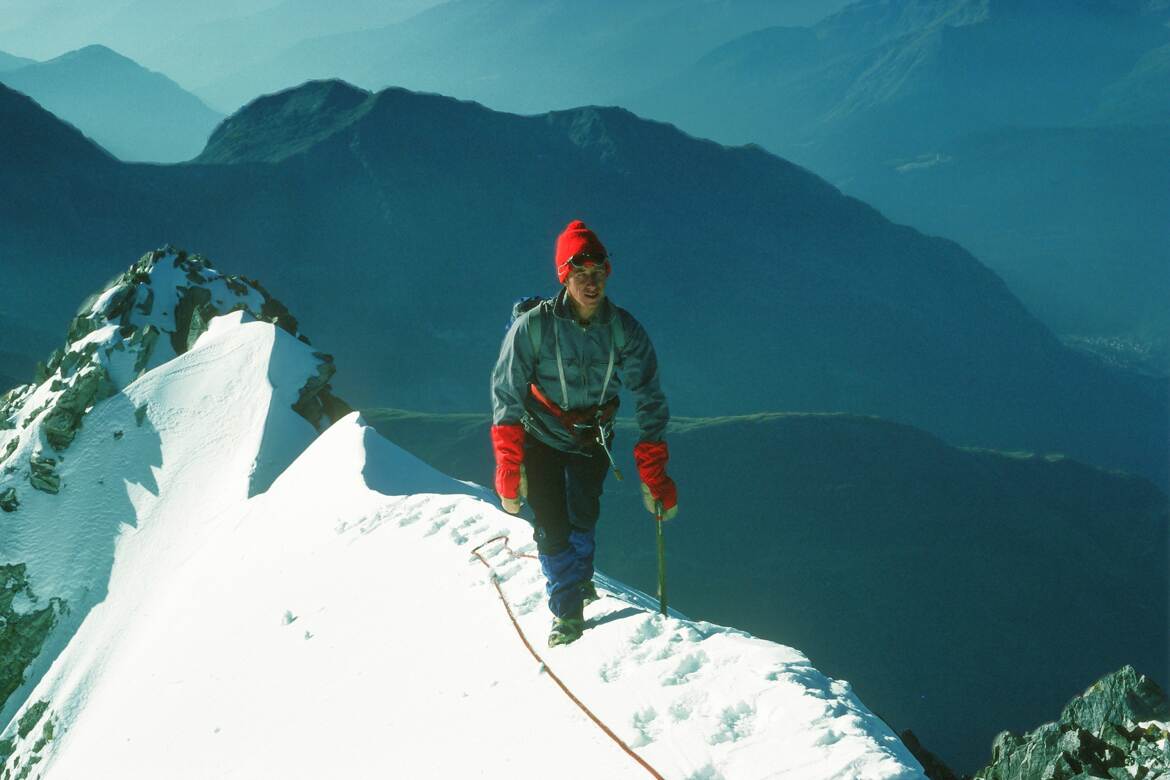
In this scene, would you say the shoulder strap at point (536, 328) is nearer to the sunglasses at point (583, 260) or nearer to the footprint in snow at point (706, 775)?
the sunglasses at point (583, 260)

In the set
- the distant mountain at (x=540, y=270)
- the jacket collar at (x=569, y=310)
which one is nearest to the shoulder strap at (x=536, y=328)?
the jacket collar at (x=569, y=310)

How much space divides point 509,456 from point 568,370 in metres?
0.80

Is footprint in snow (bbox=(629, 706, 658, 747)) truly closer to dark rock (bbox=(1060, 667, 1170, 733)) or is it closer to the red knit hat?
the red knit hat

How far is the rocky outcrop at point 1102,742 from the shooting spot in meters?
6.34

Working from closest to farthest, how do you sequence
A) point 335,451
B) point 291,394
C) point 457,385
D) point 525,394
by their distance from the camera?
1. point 525,394
2. point 335,451
3. point 291,394
4. point 457,385

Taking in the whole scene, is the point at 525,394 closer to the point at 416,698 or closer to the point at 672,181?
the point at 416,698

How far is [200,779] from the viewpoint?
26.1 ft

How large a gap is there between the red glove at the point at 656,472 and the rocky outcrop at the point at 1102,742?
390cm

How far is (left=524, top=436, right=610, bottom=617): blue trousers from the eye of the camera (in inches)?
251

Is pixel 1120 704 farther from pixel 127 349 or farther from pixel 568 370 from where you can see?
pixel 127 349

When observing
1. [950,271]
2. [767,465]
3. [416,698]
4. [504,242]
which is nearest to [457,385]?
[504,242]

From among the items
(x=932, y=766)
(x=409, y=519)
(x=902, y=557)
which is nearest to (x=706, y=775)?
(x=932, y=766)

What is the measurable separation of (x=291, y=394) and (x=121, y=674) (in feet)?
27.0

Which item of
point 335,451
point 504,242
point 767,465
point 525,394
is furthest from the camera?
point 504,242
